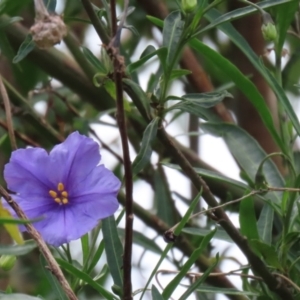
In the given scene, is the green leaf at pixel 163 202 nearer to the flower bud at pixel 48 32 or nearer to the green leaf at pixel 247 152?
the green leaf at pixel 247 152

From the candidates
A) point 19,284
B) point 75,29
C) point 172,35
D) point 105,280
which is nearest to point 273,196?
point 172,35

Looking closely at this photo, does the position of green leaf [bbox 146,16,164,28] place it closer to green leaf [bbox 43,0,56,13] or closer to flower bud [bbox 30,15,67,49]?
green leaf [bbox 43,0,56,13]

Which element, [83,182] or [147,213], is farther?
[147,213]

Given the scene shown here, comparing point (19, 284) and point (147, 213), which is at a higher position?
point (147, 213)

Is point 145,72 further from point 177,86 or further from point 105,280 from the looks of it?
point 105,280

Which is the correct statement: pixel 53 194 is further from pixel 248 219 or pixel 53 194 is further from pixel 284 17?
pixel 284 17
